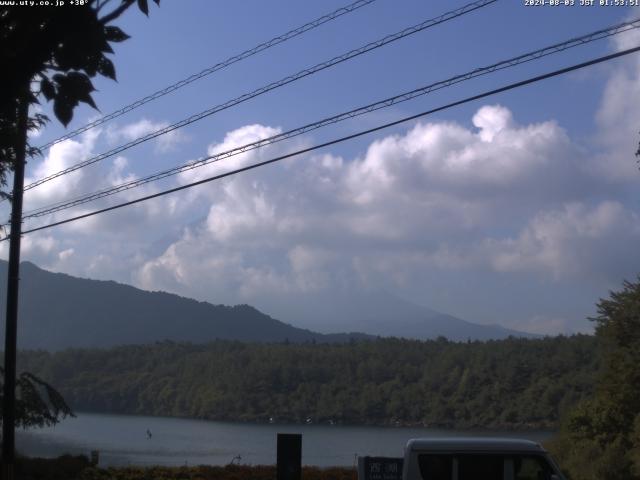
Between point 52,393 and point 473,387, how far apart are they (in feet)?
111

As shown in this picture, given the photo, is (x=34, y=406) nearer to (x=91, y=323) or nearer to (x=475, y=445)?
(x=475, y=445)

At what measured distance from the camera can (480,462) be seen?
41.8ft

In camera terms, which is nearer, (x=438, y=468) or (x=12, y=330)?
(x=438, y=468)

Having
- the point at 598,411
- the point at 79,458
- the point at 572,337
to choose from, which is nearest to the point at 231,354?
the point at 572,337

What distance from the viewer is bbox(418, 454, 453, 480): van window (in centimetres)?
1279

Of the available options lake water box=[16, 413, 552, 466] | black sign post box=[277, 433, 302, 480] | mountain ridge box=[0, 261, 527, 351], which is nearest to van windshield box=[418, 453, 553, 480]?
black sign post box=[277, 433, 302, 480]

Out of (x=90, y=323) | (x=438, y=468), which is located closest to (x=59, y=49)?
(x=438, y=468)

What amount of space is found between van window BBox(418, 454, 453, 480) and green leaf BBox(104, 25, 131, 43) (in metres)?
8.86

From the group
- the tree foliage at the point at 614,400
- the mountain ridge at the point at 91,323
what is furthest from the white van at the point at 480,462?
the mountain ridge at the point at 91,323

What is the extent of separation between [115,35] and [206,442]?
39483 millimetres

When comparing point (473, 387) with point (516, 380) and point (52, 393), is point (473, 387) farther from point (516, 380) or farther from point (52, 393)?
point (52, 393)

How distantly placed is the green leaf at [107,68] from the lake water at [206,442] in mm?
25619

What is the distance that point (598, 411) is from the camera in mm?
33938

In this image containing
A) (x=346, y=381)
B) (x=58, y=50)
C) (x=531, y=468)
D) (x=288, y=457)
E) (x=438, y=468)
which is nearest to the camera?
(x=58, y=50)
